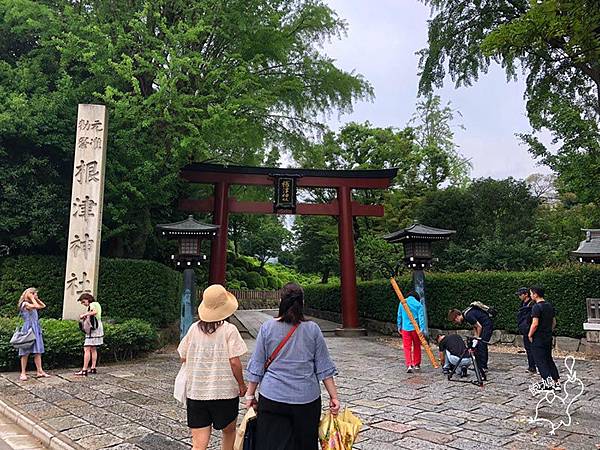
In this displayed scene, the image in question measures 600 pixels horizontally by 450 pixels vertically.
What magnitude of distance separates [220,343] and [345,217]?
507 inches

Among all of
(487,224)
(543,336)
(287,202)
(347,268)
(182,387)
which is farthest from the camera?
(487,224)

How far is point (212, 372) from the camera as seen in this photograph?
3.44 m

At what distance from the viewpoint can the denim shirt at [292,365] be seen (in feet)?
10.1

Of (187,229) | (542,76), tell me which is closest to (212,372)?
(187,229)

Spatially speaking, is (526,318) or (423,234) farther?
(423,234)

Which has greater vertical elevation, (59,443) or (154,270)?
(154,270)

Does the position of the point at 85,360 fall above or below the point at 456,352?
below

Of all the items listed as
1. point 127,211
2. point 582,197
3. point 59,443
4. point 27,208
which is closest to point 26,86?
point 27,208

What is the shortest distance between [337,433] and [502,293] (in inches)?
404

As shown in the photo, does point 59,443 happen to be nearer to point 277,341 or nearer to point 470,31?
point 277,341

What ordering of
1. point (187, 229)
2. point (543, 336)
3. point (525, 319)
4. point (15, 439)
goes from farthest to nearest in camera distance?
point (187, 229) < point (525, 319) < point (543, 336) < point (15, 439)

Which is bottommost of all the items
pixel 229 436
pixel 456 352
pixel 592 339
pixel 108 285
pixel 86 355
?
pixel 86 355

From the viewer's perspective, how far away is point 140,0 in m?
12.5

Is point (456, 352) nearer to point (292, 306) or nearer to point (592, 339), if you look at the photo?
point (592, 339)
